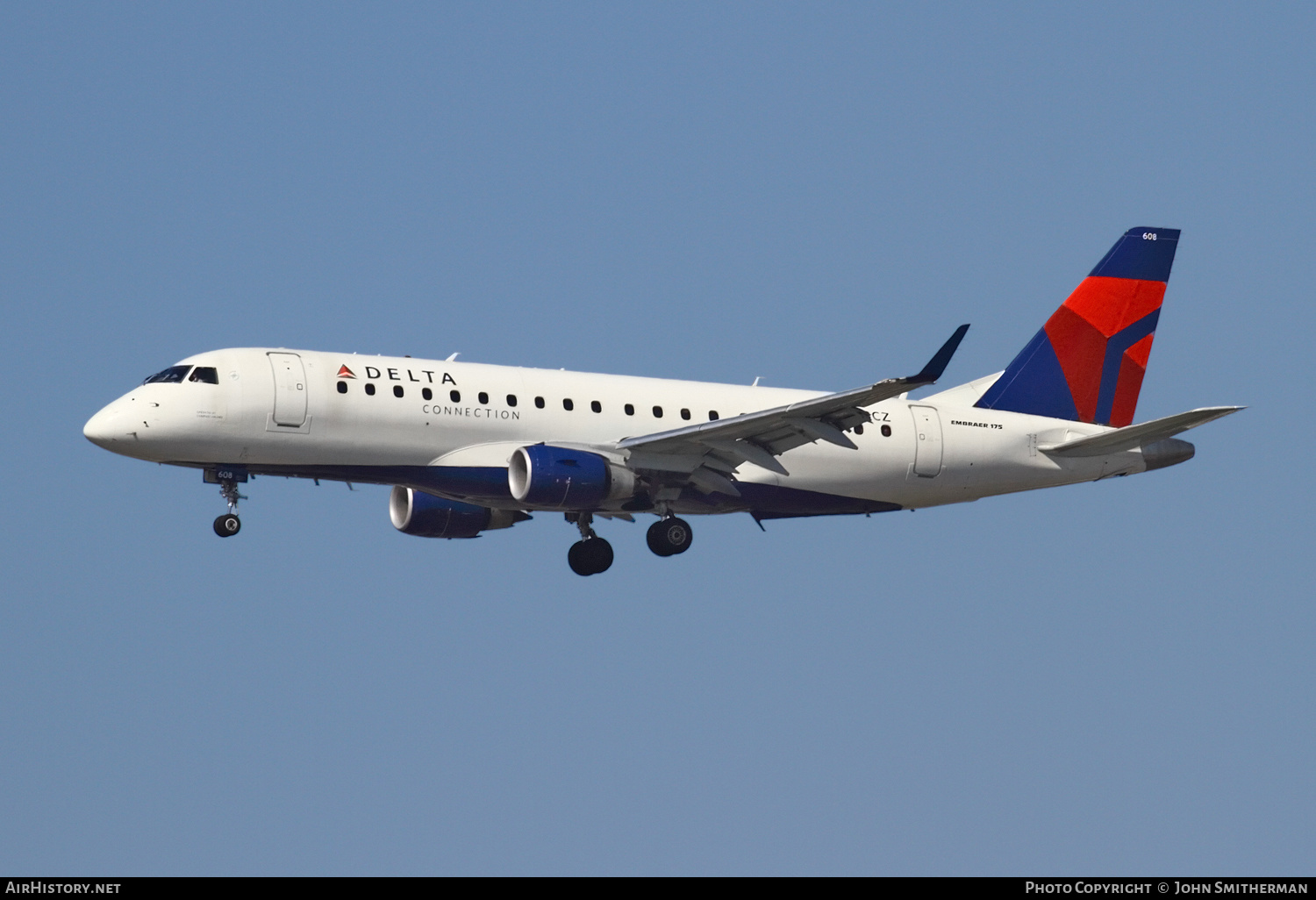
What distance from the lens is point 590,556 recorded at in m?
44.6

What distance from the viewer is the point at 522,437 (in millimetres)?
41562

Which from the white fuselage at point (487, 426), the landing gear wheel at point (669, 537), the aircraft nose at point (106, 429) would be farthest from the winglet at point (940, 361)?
the aircraft nose at point (106, 429)

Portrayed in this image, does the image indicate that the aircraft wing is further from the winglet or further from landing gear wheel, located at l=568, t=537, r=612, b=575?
landing gear wheel, located at l=568, t=537, r=612, b=575

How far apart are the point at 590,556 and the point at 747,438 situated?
18.2 ft

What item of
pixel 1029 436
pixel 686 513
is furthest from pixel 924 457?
pixel 686 513

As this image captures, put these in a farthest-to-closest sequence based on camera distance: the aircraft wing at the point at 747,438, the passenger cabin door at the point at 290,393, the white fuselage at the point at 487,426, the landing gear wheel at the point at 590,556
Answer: the landing gear wheel at the point at 590,556, the passenger cabin door at the point at 290,393, the white fuselage at the point at 487,426, the aircraft wing at the point at 747,438

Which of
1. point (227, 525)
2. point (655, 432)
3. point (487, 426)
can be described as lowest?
point (227, 525)

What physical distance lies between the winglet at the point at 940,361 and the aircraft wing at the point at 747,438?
1189 mm

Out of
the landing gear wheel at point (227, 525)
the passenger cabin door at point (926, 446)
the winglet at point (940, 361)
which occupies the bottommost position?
the landing gear wheel at point (227, 525)

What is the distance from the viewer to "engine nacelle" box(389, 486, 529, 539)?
149ft

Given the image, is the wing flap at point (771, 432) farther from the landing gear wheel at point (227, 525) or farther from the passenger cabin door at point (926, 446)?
the landing gear wheel at point (227, 525)

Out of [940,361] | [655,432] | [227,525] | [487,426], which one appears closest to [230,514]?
[227,525]

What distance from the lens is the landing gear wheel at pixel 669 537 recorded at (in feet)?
142

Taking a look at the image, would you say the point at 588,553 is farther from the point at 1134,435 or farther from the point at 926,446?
the point at 1134,435
